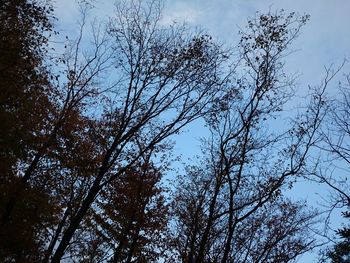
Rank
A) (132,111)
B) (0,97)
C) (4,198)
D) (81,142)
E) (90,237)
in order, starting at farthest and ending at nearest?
(90,237) < (81,142) < (4,198) < (132,111) < (0,97)

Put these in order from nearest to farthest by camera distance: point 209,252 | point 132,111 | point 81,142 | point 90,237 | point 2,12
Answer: point 2,12
point 132,111
point 81,142
point 209,252
point 90,237

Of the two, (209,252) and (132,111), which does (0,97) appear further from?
(209,252)

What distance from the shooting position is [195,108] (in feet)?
53.9

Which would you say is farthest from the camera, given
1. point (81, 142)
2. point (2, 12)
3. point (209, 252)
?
point (209, 252)

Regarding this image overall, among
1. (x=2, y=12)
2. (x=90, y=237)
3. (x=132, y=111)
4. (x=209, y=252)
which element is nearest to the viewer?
(x=2, y=12)

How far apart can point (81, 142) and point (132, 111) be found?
662 cm

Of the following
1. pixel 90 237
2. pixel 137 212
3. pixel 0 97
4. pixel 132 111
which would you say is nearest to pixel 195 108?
pixel 132 111

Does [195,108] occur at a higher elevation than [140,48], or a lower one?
lower

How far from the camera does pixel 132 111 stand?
16094 mm

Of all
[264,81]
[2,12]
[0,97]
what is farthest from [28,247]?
[264,81]

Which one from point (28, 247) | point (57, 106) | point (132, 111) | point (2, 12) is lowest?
point (28, 247)

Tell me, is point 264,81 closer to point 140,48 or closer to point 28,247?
point 140,48

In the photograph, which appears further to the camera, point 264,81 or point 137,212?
point 137,212

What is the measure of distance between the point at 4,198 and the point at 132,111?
29.3 ft
